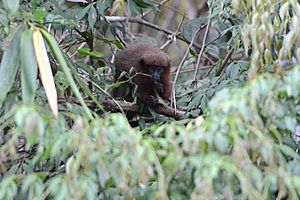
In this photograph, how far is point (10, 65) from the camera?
233 centimetres

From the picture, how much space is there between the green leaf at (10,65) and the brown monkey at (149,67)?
176 centimetres

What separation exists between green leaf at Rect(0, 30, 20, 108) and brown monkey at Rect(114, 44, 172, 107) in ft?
5.78

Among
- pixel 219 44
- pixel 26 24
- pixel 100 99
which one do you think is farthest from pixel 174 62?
pixel 26 24

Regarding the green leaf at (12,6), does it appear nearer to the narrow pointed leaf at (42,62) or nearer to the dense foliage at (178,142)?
the dense foliage at (178,142)

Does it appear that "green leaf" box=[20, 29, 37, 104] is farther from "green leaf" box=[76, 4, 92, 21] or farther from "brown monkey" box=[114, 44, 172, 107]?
"brown monkey" box=[114, 44, 172, 107]

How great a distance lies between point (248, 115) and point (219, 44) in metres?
2.01

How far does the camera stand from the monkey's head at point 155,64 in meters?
4.16

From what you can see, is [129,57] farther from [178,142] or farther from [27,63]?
[178,142]

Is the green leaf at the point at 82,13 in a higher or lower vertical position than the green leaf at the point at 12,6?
lower

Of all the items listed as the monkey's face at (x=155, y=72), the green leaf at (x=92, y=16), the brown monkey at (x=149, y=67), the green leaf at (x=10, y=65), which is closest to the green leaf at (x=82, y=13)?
the green leaf at (x=92, y=16)

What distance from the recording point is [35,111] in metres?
1.82

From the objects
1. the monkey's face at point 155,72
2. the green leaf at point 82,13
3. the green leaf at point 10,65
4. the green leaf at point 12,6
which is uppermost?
the green leaf at point 12,6

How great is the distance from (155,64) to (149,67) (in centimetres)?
5

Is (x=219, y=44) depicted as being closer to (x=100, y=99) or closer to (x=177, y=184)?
(x=100, y=99)
